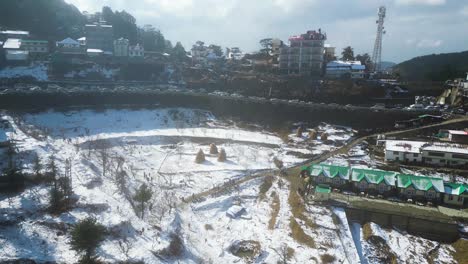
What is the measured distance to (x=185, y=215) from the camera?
25594 mm

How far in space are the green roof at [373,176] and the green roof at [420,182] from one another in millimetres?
657

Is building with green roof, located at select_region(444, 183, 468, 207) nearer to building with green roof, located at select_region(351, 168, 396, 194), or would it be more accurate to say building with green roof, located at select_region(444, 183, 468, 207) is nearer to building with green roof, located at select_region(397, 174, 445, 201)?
building with green roof, located at select_region(397, 174, 445, 201)

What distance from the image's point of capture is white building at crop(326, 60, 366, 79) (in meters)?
62.2

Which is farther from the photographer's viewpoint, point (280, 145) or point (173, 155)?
point (280, 145)

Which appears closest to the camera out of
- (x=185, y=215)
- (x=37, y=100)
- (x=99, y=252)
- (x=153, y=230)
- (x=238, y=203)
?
(x=99, y=252)

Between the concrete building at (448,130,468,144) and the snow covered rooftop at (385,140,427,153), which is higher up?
the concrete building at (448,130,468,144)

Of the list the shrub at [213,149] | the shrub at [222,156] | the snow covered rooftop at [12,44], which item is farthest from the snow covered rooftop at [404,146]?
the snow covered rooftop at [12,44]

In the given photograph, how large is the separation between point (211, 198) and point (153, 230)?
6379mm

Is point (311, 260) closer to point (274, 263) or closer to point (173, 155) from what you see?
point (274, 263)

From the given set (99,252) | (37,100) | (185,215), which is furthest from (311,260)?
(37,100)

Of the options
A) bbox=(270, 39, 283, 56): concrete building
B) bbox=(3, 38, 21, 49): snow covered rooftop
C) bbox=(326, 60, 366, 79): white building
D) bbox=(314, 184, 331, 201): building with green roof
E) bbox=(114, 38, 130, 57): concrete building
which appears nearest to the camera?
bbox=(314, 184, 331, 201): building with green roof

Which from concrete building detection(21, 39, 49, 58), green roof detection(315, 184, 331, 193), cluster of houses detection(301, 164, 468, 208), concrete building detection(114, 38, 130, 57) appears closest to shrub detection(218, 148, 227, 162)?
cluster of houses detection(301, 164, 468, 208)

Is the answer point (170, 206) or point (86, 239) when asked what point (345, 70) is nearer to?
point (170, 206)

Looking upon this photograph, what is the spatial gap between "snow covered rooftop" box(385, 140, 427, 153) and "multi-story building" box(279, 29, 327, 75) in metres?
30.3
